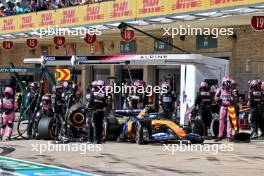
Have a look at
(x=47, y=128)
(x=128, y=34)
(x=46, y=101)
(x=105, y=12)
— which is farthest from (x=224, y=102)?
(x=105, y=12)

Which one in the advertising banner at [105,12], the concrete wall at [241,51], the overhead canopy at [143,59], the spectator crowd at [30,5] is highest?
the spectator crowd at [30,5]

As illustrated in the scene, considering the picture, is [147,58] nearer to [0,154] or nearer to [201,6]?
[201,6]

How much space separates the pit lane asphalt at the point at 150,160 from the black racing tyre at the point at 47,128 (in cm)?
159

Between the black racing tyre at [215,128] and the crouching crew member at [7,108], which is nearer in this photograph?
the black racing tyre at [215,128]

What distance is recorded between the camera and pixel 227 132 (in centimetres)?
1543

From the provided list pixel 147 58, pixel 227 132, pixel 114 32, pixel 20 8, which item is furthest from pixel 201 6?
pixel 20 8

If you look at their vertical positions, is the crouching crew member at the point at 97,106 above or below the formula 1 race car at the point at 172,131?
above

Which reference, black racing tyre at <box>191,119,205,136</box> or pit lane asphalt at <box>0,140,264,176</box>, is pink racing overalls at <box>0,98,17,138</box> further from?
black racing tyre at <box>191,119,205,136</box>

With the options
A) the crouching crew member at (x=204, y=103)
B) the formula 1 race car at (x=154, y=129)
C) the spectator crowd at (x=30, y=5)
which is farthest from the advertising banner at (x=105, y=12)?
the formula 1 race car at (x=154, y=129)

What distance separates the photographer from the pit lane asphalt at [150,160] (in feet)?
34.0

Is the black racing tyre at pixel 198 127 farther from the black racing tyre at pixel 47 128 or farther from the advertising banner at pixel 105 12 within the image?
the black racing tyre at pixel 47 128

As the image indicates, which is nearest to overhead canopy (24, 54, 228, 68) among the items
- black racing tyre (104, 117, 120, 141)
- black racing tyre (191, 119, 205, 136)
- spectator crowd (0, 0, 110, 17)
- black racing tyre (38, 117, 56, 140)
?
black racing tyre (38, 117, 56, 140)

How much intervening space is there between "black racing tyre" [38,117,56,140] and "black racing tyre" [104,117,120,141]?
163 cm

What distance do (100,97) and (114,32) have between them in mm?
11245
